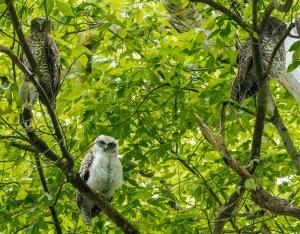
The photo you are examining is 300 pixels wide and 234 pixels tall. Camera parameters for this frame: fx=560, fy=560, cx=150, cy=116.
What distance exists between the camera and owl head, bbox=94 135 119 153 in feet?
22.0

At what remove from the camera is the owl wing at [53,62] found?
20.2ft

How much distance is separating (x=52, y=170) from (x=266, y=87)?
318 centimetres

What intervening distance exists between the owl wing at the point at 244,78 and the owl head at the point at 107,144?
1788mm

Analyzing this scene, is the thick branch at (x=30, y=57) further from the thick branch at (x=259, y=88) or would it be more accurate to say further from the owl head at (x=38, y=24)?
the owl head at (x=38, y=24)

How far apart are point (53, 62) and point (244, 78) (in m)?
2.11

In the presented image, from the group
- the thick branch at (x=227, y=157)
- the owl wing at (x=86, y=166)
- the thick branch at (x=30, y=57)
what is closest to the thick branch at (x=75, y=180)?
the thick branch at (x=30, y=57)

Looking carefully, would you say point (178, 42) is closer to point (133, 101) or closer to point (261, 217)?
point (133, 101)

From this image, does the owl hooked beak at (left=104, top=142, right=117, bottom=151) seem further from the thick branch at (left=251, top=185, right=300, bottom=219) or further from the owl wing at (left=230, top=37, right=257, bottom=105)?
the thick branch at (left=251, top=185, right=300, bottom=219)

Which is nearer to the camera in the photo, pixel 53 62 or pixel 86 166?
pixel 53 62

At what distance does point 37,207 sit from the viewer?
16.8 feet

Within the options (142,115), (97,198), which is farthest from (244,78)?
(97,198)

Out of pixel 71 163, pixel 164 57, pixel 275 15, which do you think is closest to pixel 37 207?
pixel 71 163

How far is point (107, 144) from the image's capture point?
673 cm

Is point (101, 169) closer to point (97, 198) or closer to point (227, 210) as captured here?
point (97, 198)
